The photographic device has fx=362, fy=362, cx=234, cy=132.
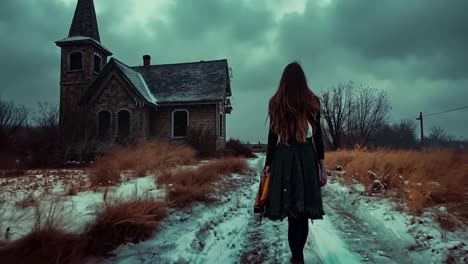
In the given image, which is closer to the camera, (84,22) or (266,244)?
(266,244)

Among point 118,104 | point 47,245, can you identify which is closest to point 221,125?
point 118,104

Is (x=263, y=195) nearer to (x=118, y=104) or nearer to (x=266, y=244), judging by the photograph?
(x=266, y=244)

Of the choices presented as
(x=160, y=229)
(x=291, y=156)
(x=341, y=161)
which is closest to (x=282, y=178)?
(x=291, y=156)

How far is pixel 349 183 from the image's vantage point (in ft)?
29.9

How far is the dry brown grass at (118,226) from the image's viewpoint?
359cm

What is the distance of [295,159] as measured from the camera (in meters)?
3.73

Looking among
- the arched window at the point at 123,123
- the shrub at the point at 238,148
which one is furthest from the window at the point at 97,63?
the shrub at the point at 238,148

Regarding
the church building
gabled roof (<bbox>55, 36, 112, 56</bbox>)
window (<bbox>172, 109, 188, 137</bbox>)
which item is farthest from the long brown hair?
gabled roof (<bbox>55, 36, 112, 56</bbox>)

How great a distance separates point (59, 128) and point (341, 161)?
13.8 meters

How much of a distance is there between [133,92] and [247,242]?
2146 cm

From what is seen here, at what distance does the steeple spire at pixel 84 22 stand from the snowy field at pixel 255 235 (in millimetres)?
24339

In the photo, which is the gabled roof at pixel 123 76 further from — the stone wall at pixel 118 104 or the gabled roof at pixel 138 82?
the stone wall at pixel 118 104

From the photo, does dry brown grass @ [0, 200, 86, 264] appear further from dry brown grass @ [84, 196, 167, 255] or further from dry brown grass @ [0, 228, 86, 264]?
dry brown grass @ [84, 196, 167, 255]

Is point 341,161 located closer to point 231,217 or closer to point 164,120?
point 231,217
